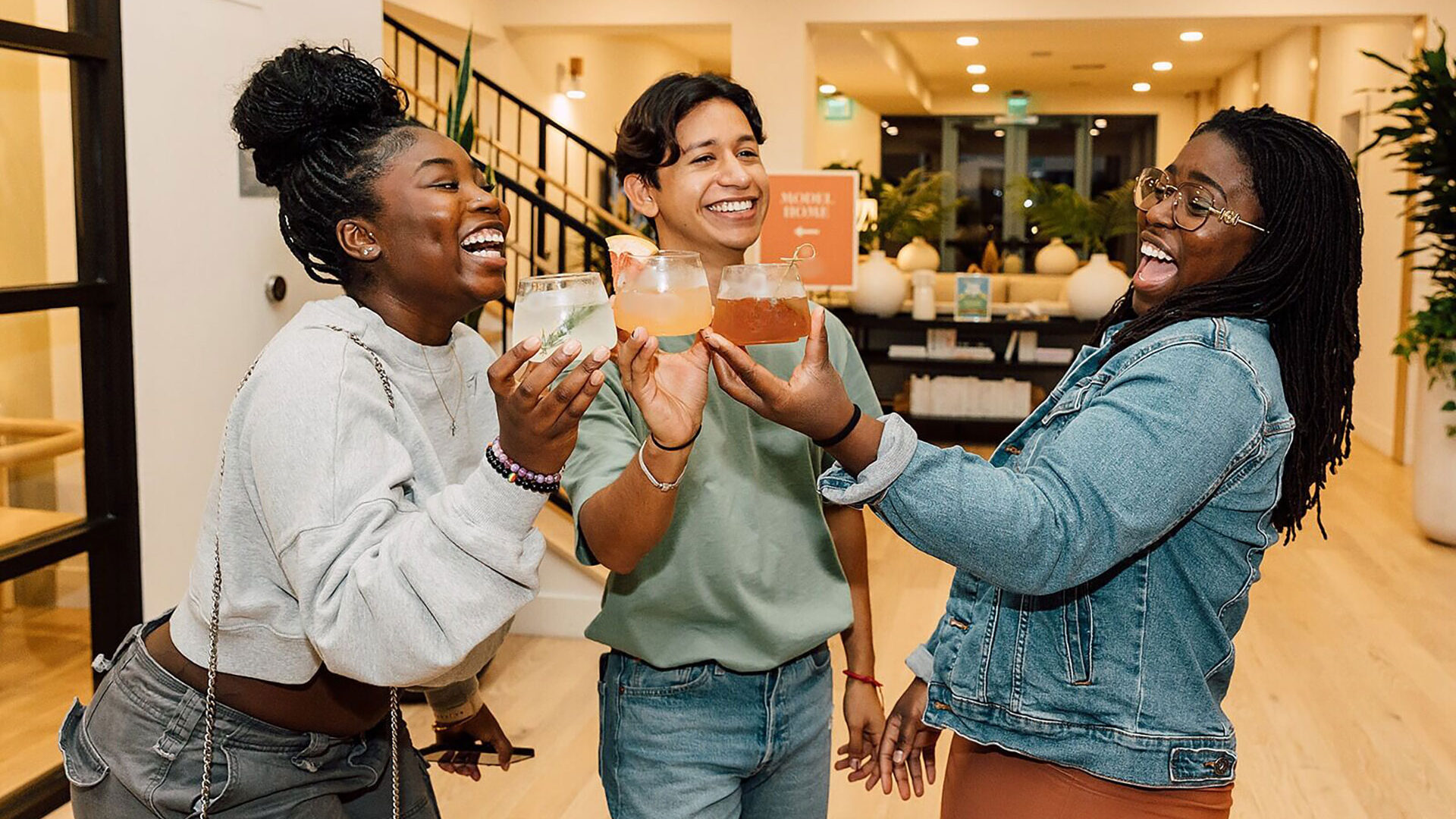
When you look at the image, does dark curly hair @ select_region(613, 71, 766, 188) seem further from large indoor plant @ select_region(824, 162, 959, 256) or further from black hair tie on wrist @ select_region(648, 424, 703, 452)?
large indoor plant @ select_region(824, 162, 959, 256)

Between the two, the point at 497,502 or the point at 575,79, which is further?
the point at 575,79

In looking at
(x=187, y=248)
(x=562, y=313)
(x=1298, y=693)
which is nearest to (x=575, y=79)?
(x=187, y=248)

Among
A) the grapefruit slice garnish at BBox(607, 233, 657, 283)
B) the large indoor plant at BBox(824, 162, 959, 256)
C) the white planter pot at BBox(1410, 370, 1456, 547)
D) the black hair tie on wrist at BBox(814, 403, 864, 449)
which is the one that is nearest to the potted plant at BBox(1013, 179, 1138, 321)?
the large indoor plant at BBox(824, 162, 959, 256)

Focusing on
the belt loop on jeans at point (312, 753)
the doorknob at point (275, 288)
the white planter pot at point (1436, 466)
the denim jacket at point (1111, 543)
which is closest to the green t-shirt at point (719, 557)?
the denim jacket at point (1111, 543)

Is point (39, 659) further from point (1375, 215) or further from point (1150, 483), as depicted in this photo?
point (1375, 215)

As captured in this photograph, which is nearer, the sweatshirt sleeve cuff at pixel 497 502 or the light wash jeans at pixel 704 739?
the sweatshirt sleeve cuff at pixel 497 502

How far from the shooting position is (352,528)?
3.77 feet

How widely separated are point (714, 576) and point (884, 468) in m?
0.49

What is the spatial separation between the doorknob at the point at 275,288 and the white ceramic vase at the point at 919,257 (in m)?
6.37

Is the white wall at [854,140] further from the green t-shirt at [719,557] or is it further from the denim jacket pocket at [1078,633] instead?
the denim jacket pocket at [1078,633]

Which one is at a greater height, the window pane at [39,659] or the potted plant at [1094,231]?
the potted plant at [1094,231]

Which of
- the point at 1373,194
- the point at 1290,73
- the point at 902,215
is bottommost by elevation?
the point at 902,215

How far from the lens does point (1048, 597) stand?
1.31m

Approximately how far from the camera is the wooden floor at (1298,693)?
10.4ft
